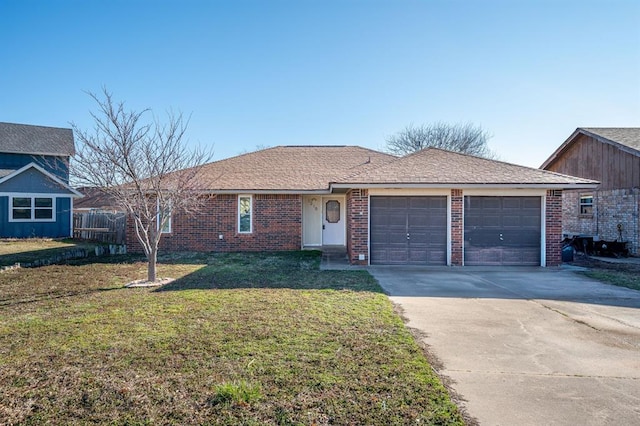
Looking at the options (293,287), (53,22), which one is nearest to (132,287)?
(293,287)

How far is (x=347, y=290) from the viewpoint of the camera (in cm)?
760

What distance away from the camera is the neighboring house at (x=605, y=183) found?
46.3 feet

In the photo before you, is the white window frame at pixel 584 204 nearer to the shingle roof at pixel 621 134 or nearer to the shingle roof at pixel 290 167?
the shingle roof at pixel 621 134

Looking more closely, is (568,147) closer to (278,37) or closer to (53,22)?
(278,37)

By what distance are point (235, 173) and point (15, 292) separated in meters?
9.17

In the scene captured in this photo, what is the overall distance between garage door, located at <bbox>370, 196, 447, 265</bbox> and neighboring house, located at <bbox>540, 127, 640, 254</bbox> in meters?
8.25

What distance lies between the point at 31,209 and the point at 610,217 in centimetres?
2624

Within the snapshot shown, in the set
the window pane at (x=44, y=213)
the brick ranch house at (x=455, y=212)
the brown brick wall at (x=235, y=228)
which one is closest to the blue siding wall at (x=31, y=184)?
the window pane at (x=44, y=213)

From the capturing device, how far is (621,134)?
1591 centimetres

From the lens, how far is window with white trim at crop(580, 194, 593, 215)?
16.5m

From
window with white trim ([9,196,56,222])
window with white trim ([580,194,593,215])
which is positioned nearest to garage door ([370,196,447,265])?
window with white trim ([580,194,593,215])

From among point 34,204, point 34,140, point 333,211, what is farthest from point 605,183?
point 34,140

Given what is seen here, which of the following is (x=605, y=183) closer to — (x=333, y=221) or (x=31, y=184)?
(x=333, y=221)

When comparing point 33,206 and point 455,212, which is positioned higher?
point 33,206
